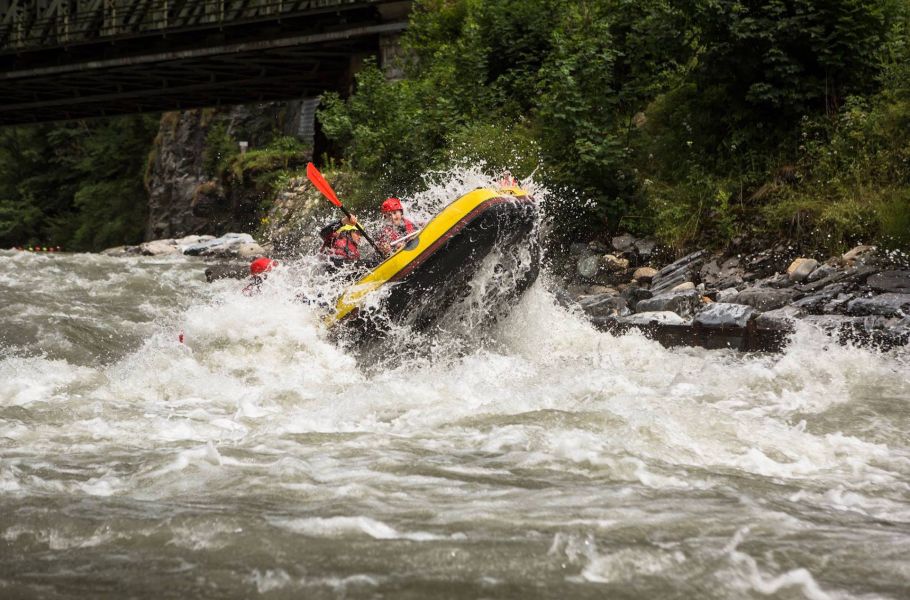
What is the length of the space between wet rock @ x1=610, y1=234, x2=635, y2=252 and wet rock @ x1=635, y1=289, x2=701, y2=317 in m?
1.66

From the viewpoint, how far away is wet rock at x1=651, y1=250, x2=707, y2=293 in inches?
358

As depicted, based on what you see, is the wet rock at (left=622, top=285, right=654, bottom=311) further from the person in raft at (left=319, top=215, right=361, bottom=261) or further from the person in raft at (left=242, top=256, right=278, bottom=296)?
the person in raft at (left=242, top=256, right=278, bottom=296)

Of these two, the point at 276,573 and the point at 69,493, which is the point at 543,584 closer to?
the point at 276,573

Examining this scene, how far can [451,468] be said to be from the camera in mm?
4289

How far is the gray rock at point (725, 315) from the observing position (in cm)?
752

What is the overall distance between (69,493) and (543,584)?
210 cm

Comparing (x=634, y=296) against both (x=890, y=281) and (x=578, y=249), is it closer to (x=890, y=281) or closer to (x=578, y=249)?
(x=578, y=249)

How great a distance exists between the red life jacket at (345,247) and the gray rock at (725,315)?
2.93 m

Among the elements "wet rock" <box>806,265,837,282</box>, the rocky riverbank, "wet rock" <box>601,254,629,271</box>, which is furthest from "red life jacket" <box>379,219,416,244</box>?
"wet rock" <box>806,265,837,282</box>

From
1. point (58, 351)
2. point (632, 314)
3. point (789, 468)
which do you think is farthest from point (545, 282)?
point (789, 468)

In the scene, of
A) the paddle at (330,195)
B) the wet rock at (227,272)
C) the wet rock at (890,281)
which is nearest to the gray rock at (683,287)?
the wet rock at (890,281)

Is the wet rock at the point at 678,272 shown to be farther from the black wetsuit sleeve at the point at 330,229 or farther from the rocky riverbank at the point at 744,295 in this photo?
the black wetsuit sleeve at the point at 330,229

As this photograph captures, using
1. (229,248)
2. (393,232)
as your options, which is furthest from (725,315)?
(229,248)

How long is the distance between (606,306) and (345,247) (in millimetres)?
2643
